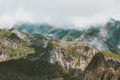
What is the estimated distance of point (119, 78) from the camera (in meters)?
196
